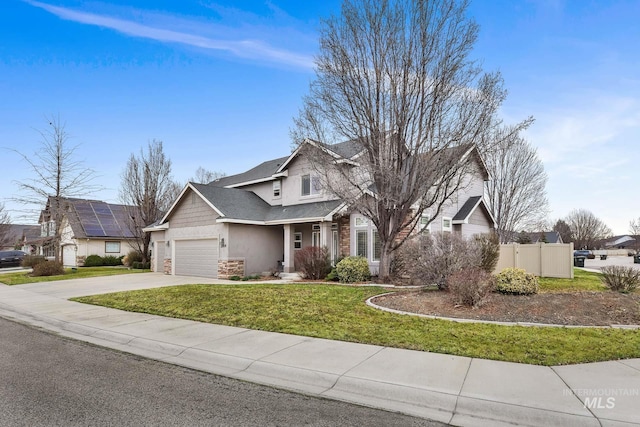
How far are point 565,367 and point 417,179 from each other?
32.7ft

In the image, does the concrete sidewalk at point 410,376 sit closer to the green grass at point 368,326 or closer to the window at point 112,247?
the green grass at point 368,326

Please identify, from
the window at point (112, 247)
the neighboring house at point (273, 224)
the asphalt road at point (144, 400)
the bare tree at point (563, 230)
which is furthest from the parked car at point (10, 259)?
the bare tree at point (563, 230)

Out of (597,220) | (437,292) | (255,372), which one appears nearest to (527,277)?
(437,292)

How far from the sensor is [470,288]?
30.3 feet

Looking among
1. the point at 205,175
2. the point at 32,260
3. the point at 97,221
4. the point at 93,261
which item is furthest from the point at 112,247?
the point at 205,175

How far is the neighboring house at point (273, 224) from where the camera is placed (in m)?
19.4

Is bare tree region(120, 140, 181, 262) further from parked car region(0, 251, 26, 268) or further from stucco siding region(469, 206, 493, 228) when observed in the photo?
stucco siding region(469, 206, 493, 228)

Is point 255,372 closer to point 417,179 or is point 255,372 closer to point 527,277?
point 527,277

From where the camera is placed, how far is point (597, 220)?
81.0 meters

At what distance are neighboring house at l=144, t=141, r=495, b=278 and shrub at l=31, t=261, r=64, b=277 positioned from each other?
6.15 metres

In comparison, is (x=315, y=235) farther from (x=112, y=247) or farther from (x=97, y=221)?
(x=97, y=221)

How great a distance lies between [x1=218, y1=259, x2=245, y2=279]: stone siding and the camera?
19984mm

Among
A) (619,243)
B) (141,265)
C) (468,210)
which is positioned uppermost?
(468,210)

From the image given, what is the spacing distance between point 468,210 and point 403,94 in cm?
1055
